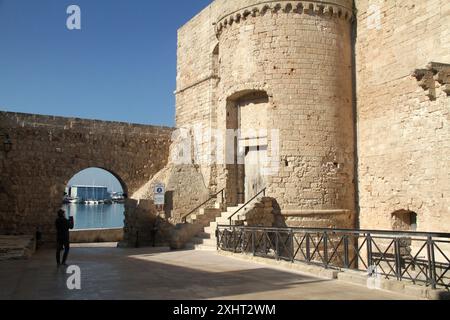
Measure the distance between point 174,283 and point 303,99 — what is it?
8.28 meters

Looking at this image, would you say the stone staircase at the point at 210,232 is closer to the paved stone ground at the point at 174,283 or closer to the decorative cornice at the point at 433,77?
the paved stone ground at the point at 174,283

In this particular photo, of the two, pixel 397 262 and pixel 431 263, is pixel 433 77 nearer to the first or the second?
pixel 397 262

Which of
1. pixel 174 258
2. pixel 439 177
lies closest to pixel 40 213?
pixel 174 258

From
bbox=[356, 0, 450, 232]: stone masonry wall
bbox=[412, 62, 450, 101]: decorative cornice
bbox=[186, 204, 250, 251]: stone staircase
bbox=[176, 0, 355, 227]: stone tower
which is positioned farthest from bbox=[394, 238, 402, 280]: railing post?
bbox=[176, 0, 355, 227]: stone tower

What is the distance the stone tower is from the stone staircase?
1252 mm

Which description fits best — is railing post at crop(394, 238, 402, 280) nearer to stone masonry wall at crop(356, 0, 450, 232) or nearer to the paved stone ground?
the paved stone ground

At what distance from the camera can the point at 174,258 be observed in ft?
34.5

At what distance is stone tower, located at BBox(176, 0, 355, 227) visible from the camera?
43.6 ft

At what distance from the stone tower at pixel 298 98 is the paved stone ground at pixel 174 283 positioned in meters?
4.61

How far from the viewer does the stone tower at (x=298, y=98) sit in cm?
1328

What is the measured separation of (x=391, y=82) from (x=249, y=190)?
5.59 m

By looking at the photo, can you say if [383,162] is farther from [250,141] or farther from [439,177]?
[250,141]

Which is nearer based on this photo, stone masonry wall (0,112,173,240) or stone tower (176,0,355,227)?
stone tower (176,0,355,227)

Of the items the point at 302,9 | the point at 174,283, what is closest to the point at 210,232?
the point at 174,283
